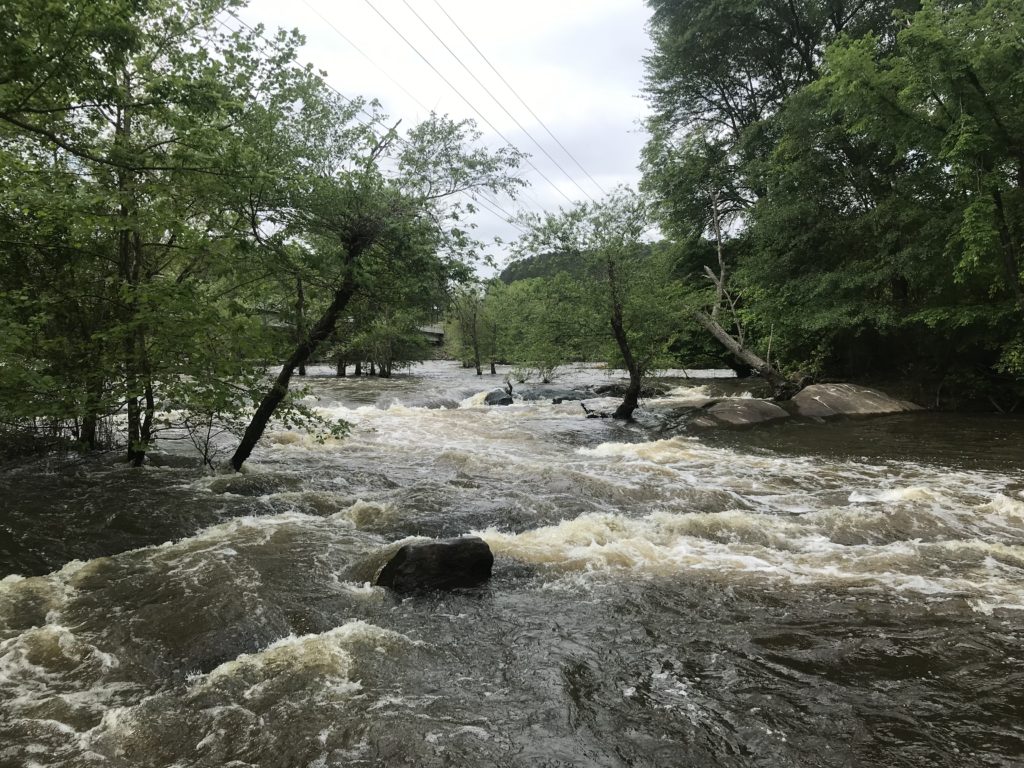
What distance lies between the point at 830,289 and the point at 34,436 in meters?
22.1

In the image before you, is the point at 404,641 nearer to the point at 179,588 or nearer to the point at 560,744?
the point at 560,744

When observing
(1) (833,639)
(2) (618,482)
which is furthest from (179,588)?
(2) (618,482)

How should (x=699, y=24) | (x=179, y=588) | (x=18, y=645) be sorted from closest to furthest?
(x=18, y=645), (x=179, y=588), (x=699, y=24)

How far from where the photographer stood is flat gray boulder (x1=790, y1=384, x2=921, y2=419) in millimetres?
17375

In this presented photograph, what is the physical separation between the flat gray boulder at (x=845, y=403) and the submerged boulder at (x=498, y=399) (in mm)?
10685

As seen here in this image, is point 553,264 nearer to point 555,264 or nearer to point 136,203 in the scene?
point 555,264

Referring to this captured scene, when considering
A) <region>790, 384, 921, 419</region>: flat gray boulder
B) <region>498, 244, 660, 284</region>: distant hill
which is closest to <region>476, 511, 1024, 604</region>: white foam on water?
<region>498, 244, 660, 284</region>: distant hill

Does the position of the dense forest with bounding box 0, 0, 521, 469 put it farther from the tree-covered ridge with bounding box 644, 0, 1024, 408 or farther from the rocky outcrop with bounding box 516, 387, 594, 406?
the rocky outcrop with bounding box 516, 387, 594, 406

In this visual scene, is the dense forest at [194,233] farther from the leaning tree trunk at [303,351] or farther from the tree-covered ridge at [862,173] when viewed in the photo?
the tree-covered ridge at [862,173]

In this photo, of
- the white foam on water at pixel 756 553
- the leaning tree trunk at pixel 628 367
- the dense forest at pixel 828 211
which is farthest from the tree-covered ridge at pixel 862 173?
the white foam on water at pixel 756 553

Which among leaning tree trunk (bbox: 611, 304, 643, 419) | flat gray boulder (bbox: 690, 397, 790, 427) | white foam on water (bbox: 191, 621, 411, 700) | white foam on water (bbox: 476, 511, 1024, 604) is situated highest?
leaning tree trunk (bbox: 611, 304, 643, 419)

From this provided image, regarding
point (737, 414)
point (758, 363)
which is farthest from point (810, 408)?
point (758, 363)

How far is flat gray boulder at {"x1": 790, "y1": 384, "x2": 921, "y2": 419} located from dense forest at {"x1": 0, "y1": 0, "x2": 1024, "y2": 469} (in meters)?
1.97

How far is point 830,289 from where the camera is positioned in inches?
766
